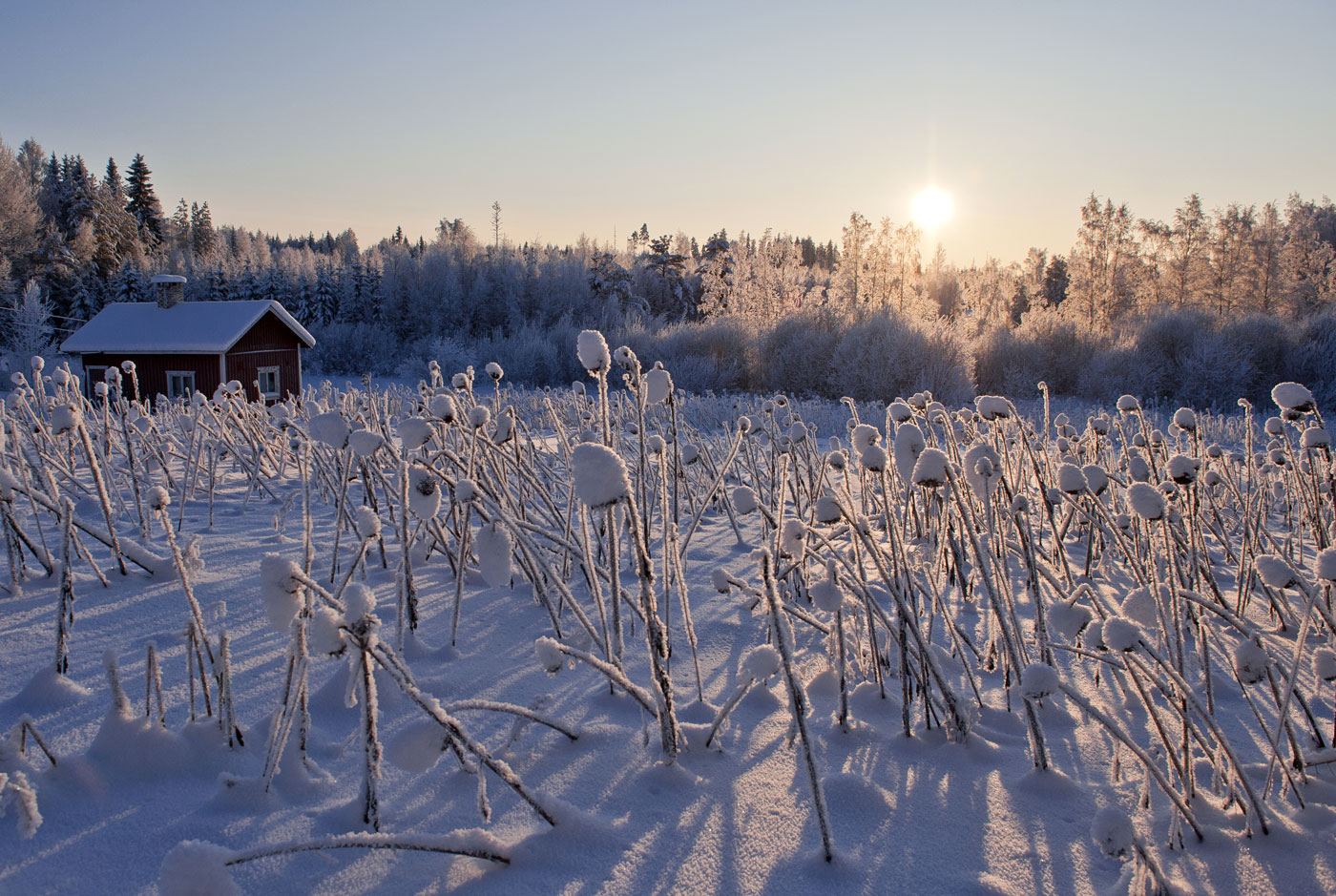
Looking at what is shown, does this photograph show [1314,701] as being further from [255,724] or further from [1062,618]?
[255,724]

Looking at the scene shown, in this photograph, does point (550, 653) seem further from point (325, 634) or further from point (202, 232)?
point (202, 232)

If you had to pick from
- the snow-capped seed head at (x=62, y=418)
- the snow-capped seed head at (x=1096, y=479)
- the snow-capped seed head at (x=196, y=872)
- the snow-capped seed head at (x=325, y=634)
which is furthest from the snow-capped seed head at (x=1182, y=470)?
the snow-capped seed head at (x=62, y=418)

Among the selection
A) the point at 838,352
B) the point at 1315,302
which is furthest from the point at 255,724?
the point at 1315,302

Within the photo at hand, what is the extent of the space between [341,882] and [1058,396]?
55.2 feet

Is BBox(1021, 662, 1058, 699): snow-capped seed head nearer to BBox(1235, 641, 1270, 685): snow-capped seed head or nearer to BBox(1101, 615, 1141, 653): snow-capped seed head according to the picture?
BBox(1101, 615, 1141, 653): snow-capped seed head

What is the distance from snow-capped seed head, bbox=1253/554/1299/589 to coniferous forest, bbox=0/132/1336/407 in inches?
545

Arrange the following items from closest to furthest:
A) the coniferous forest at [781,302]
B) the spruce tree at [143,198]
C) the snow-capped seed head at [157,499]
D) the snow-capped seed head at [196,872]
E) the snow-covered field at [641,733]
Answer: the snow-capped seed head at [196,872]
the snow-covered field at [641,733]
the snow-capped seed head at [157,499]
the coniferous forest at [781,302]
the spruce tree at [143,198]

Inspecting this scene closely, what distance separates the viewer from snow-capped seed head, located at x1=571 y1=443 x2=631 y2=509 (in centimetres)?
77

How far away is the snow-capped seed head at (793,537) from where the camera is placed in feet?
3.97

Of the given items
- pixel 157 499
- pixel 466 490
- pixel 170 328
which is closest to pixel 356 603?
pixel 466 490

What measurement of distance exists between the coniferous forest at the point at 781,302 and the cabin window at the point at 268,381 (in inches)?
185

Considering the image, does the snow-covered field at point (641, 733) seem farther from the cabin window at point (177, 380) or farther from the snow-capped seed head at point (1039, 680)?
the cabin window at point (177, 380)

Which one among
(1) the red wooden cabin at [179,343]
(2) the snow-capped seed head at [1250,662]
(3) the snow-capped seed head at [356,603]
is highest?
(1) the red wooden cabin at [179,343]

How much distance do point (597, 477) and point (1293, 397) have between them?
4.75 feet
